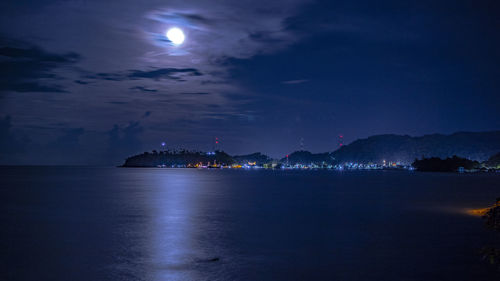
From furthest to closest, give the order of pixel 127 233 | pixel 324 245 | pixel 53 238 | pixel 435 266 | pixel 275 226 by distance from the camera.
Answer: pixel 275 226 → pixel 127 233 → pixel 53 238 → pixel 324 245 → pixel 435 266

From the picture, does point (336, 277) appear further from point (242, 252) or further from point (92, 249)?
point (92, 249)

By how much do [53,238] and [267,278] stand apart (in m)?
13.5

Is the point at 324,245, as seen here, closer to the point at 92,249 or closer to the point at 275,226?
the point at 275,226

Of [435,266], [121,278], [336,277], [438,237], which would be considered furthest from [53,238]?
[438,237]

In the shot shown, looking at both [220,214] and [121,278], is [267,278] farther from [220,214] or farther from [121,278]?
[220,214]

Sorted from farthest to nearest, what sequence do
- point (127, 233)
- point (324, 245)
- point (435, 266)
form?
1. point (127, 233)
2. point (324, 245)
3. point (435, 266)

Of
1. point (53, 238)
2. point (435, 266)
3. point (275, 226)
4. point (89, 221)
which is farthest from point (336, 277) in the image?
point (89, 221)

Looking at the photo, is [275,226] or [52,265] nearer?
[52,265]

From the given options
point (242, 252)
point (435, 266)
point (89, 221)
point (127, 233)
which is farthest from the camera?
point (89, 221)

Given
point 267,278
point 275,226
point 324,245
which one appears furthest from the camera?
point 275,226

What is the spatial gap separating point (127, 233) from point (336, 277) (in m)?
13.8

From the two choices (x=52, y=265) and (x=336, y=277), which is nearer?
(x=336, y=277)

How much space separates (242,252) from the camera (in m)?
18.1

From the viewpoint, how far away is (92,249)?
60.6 ft
